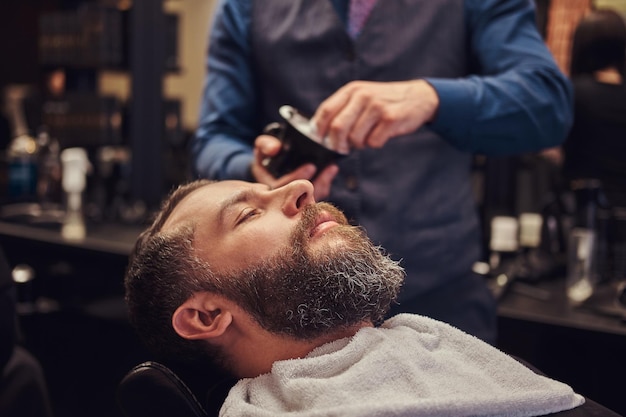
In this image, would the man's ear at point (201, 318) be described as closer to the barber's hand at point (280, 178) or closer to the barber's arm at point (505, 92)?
the barber's hand at point (280, 178)

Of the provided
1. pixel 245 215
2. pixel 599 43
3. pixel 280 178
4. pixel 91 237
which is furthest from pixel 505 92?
pixel 91 237

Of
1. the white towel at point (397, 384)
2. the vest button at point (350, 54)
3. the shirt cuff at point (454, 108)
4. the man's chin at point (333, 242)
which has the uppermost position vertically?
the vest button at point (350, 54)

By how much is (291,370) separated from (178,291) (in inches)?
10.3

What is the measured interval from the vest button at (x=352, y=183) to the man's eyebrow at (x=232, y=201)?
15.2 inches

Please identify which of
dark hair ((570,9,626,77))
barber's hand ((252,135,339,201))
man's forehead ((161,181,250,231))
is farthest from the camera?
dark hair ((570,9,626,77))

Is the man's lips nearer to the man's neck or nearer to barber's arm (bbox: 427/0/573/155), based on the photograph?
the man's neck

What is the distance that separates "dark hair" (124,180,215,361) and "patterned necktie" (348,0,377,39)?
2.05 ft

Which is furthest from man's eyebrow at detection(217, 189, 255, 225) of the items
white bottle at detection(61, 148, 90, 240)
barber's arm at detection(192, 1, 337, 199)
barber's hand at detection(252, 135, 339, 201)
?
white bottle at detection(61, 148, 90, 240)

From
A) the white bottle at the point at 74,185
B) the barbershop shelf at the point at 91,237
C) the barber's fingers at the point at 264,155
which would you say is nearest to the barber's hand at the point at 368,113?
the barber's fingers at the point at 264,155

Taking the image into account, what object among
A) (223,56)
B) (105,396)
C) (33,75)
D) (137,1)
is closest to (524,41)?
(223,56)

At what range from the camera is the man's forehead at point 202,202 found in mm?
1388

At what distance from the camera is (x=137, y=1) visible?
12.9 feet

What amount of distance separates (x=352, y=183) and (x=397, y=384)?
651 mm

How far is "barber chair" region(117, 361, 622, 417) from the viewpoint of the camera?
1200mm
